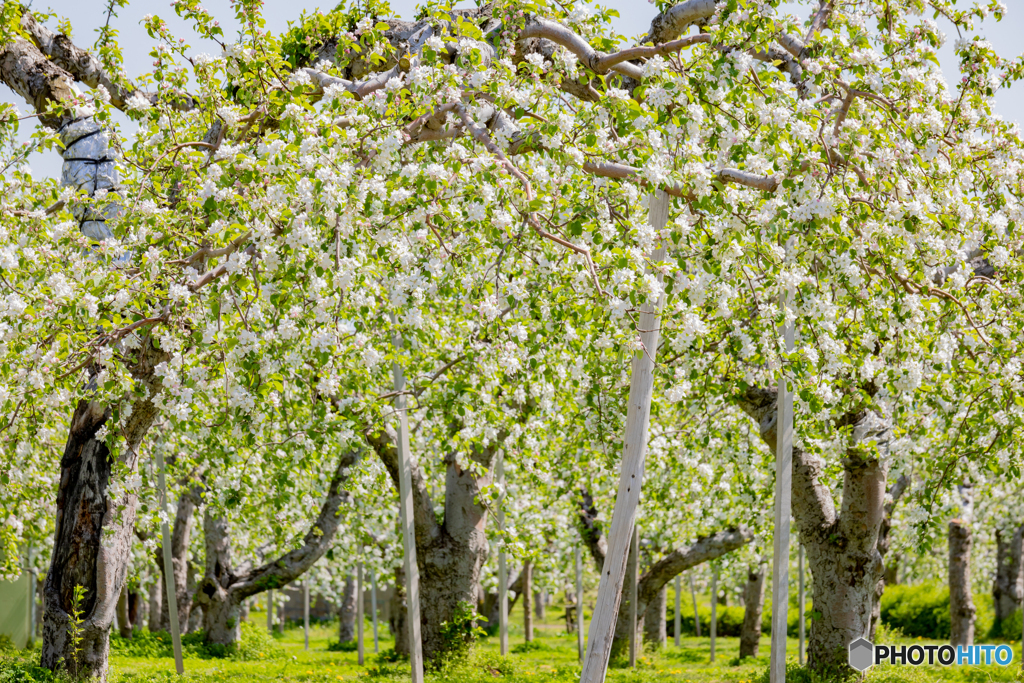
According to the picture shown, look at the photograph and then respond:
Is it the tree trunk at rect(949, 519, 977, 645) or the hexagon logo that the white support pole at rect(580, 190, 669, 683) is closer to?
the hexagon logo

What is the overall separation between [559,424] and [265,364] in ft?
14.4

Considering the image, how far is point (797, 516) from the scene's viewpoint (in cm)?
847

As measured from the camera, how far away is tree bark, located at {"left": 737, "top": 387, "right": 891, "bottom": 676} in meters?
7.97

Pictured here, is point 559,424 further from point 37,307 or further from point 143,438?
point 37,307

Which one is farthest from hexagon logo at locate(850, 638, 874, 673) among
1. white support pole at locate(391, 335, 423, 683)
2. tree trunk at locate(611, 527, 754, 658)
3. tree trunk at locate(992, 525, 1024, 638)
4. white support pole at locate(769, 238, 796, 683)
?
tree trunk at locate(992, 525, 1024, 638)

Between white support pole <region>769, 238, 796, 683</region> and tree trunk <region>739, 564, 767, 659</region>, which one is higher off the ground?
white support pole <region>769, 238, 796, 683</region>

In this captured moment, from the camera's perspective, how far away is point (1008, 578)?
58.6 ft

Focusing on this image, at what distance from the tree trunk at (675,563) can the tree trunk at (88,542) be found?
25.8ft

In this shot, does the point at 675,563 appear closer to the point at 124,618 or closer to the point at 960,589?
the point at 960,589

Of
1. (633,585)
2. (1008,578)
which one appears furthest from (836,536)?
(1008,578)

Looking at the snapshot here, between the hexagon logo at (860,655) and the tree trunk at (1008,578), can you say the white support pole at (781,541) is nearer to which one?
the hexagon logo at (860,655)

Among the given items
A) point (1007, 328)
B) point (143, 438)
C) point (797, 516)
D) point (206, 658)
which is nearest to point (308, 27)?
point (143, 438)

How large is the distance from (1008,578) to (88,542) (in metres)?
18.0

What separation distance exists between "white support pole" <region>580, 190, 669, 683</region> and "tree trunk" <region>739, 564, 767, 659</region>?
1266cm
